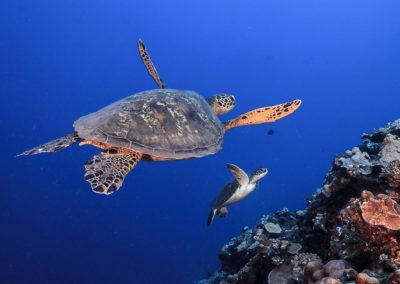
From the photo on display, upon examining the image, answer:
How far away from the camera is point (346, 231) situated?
325cm

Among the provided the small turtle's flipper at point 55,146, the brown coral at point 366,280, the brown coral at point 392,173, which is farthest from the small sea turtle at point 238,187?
the brown coral at point 366,280

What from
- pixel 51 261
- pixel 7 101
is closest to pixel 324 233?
pixel 51 261

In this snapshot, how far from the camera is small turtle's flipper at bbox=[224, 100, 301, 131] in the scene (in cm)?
608

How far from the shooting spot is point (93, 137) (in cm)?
464

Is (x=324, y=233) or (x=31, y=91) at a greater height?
(x=31, y=91)

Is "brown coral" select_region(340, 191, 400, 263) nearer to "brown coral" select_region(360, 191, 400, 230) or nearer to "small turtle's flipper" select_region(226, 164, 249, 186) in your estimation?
"brown coral" select_region(360, 191, 400, 230)

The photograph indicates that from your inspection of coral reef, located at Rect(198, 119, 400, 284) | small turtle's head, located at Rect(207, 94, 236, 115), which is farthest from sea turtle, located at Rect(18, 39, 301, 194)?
coral reef, located at Rect(198, 119, 400, 284)

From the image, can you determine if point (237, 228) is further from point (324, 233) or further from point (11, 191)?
point (324, 233)

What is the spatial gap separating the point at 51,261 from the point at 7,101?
40.2 meters

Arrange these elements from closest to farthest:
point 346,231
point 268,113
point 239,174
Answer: point 346,231 < point 239,174 < point 268,113

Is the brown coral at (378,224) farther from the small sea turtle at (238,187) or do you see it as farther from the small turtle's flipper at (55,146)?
the small turtle's flipper at (55,146)

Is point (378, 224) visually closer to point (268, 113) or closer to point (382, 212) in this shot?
point (382, 212)

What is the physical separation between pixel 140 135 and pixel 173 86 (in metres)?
73.7

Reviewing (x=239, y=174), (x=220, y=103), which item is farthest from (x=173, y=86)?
(x=239, y=174)
